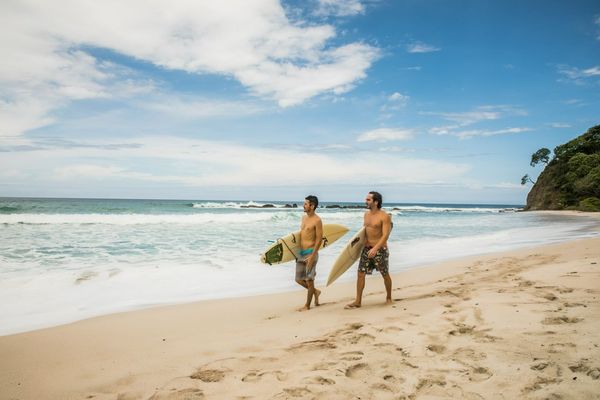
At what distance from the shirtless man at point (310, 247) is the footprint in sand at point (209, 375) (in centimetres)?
241

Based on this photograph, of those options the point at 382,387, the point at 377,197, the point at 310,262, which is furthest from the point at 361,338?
the point at 377,197

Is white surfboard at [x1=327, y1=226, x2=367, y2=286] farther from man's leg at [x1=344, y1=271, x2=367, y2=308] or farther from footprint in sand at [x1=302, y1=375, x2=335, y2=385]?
footprint in sand at [x1=302, y1=375, x2=335, y2=385]

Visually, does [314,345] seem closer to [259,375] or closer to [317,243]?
[259,375]

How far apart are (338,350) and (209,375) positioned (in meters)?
1.13

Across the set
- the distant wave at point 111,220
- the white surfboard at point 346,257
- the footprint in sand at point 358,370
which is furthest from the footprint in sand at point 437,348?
the distant wave at point 111,220

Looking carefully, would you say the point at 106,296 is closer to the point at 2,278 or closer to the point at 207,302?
the point at 207,302

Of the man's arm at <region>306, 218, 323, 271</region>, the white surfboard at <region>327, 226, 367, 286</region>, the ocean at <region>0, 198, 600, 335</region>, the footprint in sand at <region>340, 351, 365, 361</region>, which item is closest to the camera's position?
the footprint in sand at <region>340, 351, 365, 361</region>

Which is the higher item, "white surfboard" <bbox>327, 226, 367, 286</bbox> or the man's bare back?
the man's bare back

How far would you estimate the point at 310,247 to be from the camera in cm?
557

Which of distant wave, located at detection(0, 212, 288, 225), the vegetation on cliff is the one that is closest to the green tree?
the vegetation on cliff

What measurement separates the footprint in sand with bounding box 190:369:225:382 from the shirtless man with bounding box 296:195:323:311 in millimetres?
2414

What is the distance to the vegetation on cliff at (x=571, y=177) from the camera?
37594mm

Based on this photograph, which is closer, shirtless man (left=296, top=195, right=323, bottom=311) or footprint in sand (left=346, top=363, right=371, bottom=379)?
footprint in sand (left=346, top=363, right=371, bottom=379)

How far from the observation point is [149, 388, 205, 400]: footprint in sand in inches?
106
